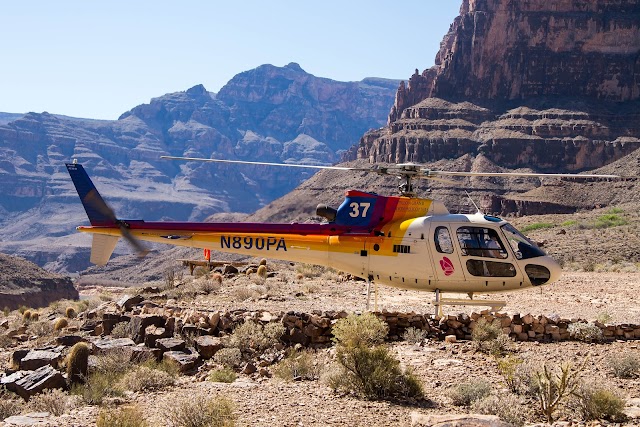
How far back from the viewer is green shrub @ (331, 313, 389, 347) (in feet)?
41.3

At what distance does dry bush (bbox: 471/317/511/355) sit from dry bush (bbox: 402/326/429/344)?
897mm

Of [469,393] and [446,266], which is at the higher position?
[446,266]

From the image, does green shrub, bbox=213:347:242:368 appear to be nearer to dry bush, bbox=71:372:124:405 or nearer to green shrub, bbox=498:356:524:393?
dry bush, bbox=71:372:124:405

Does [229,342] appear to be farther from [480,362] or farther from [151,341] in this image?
[480,362]

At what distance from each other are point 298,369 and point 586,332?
18.3 ft

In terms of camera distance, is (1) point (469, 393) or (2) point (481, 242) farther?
(2) point (481, 242)

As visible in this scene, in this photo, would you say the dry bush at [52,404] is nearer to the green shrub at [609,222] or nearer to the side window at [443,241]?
the side window at [443,241]

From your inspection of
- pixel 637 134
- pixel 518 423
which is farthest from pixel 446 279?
pixel 637 134

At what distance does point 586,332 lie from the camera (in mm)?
15039

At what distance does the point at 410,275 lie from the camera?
1736 centimetres

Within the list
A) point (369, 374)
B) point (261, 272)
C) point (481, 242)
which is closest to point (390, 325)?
point (481, 242)

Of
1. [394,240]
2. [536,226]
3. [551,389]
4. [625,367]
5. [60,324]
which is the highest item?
[394,240]

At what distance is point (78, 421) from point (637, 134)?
452 ft

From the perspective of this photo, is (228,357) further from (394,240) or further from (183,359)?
(394,240)
